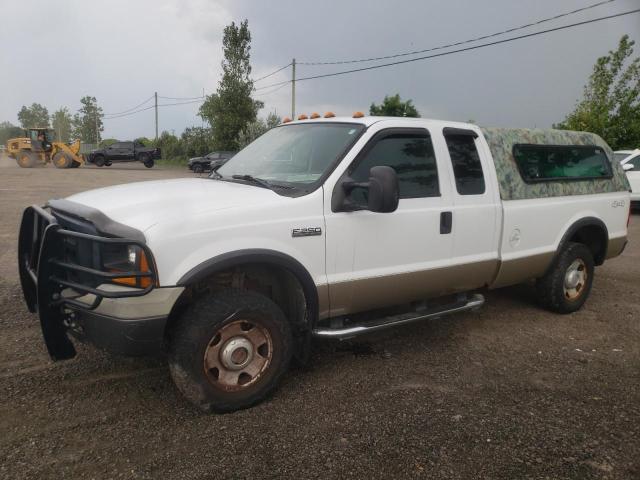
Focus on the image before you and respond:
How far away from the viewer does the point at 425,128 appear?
3.95m

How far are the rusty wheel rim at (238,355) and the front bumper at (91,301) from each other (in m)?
0.35

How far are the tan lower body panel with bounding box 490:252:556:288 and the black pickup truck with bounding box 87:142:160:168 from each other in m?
33.9

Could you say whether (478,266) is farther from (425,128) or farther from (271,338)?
(271,338)

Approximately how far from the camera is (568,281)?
5172 mm

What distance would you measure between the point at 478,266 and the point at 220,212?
2280 mm

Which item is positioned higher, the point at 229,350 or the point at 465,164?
the point at 465,164

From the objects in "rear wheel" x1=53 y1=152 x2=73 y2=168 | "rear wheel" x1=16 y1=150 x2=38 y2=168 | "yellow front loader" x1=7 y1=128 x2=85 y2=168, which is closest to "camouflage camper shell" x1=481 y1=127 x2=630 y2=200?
"yellow front loader" x1=7 y1=128 x2=85 y2=168

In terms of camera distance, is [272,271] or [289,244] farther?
[272,271]

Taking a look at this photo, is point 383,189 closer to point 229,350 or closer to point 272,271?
point 272,271

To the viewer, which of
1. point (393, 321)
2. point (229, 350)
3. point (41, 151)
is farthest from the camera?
point (41, 151)

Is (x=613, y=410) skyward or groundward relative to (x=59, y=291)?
groundward

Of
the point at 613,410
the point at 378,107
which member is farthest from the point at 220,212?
the point at 378,107

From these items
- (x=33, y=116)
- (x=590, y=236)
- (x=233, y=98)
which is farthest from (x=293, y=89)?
(x=33, y=116)

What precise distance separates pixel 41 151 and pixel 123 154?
19.4ft
